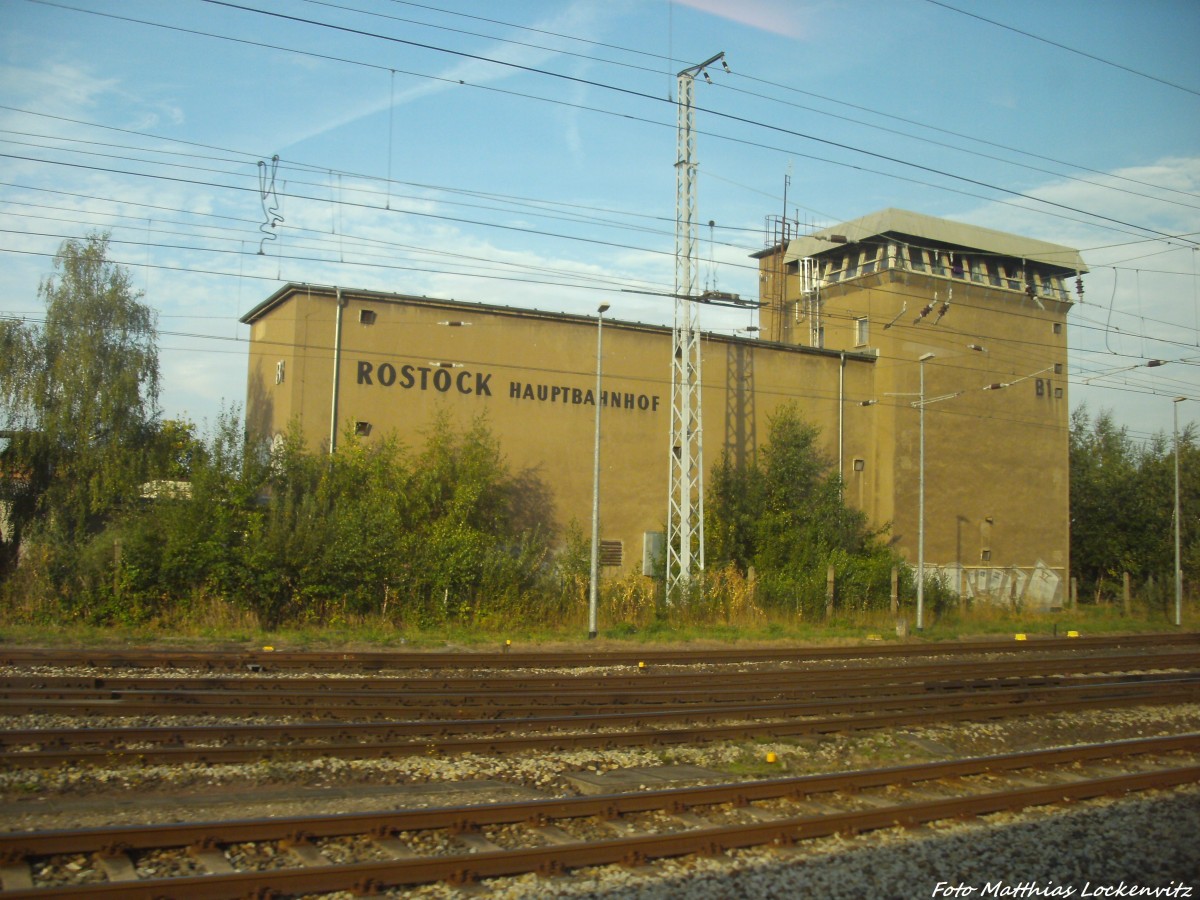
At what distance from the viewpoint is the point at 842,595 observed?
30.4 m

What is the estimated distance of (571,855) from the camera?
6875mm

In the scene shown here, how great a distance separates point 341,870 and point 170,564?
1738 cm

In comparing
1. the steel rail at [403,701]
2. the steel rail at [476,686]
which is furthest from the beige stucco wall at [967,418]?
the steel rail at [403,701]

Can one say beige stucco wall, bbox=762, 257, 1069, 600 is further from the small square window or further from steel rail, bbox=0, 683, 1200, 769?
steel rail, bbox=0, 683, 1200, 769

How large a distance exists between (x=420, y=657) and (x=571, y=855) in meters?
10.7

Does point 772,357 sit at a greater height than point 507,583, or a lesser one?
greater

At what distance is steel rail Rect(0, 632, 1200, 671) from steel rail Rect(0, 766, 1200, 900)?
9469 millimetres

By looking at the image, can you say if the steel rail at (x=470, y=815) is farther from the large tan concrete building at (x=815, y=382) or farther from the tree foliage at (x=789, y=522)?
the tree foliage at (x=789, y=522)

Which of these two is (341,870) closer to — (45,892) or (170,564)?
(45,892)

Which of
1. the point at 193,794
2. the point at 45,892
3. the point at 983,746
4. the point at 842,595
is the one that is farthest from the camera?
the point at 842,595

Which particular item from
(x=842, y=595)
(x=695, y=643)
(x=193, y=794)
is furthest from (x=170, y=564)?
(x=842, y=595)

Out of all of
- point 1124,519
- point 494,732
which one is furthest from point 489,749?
point 1124,519

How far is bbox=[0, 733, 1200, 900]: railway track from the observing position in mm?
6227

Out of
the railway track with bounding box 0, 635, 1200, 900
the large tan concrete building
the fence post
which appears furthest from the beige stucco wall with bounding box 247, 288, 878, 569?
the railway track with bounding box 0, 635, 1200, 900
